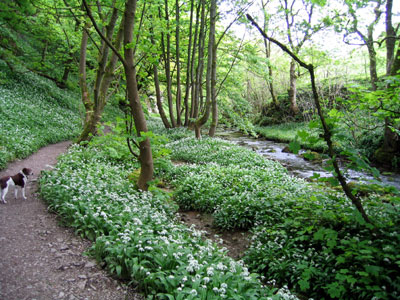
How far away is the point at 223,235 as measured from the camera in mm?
6730

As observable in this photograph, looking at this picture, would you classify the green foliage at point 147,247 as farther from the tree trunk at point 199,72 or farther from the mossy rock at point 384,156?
the tree trunk at point 199,72

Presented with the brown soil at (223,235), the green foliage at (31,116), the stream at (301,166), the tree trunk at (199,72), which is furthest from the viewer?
the tree trunk at (199,72)

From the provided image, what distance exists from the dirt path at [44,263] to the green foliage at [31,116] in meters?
4.47

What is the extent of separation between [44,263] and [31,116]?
1262cm

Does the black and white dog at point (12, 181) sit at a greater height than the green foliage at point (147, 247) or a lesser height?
greater

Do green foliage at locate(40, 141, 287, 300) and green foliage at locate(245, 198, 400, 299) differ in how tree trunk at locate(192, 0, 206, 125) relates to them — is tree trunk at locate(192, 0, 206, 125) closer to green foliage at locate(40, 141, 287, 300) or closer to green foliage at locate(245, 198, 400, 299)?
green foliage at locate(40, 141, 287, 300)

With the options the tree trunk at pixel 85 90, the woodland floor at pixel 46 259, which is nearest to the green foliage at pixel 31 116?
the tree trunk at pixel 85 90

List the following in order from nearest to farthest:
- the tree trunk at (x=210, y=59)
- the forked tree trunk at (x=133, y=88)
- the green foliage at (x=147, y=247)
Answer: the green foliage at (x=147, y=247), the forked tree trunk at (x=133, y=88), the tree trunk at (x=210, y=59)

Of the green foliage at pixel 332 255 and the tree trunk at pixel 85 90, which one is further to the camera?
the tree trunk at pixel 85 90

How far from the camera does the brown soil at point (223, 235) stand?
6105 millimetres

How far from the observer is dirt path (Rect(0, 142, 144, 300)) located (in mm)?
3561

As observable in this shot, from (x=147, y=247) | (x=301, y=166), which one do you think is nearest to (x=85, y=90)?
(x=301, y=166)

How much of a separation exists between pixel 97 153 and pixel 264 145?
13505 millimetres

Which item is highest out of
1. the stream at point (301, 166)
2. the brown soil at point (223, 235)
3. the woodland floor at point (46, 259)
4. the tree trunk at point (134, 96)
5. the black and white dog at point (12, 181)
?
the tree trunk at point (134, 96)
